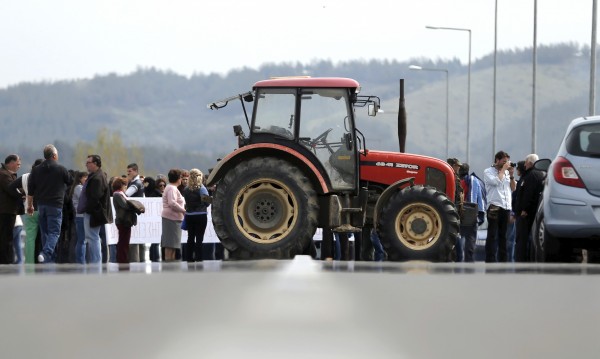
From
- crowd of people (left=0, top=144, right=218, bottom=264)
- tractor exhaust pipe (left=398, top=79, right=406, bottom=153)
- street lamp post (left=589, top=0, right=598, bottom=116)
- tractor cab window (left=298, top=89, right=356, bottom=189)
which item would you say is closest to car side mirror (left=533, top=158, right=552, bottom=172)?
tractor cab window (left=298, top=89, right=356, bottom=189)

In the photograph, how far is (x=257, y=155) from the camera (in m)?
17.2

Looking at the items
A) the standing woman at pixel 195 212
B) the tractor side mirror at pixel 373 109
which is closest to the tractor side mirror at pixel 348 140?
the tractor side mirror at pixel 373 109

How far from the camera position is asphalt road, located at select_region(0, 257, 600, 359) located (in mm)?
5133

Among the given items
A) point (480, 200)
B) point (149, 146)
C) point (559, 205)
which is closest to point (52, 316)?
point (559, 205)

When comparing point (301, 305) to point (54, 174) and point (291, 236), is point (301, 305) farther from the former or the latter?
point (54, 174)

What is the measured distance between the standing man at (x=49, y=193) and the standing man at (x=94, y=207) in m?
0.32

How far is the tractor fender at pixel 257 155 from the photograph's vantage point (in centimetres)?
1680

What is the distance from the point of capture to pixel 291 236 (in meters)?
16.1

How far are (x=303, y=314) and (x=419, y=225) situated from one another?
11726 mm

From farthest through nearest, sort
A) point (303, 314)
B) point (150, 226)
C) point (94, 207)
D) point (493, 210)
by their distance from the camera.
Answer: point (150, 226)
point (493, 210)
point (94, 207)
point (303, 314)

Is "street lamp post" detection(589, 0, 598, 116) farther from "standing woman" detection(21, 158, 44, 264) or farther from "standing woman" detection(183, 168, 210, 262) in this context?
"standing woman" detection(21, 158, 44, 264)

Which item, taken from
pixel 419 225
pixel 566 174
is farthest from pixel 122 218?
pixel 566 174

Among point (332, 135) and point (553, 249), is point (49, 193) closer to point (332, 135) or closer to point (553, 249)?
point (332, 135)

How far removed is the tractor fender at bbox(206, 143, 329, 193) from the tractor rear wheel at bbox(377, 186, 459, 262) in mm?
950
